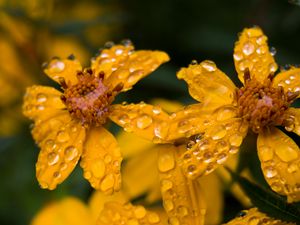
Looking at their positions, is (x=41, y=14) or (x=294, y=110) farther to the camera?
(x=41, y=14)

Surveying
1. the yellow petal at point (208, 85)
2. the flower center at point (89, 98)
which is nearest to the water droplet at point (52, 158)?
the flower center at point (89, 98)

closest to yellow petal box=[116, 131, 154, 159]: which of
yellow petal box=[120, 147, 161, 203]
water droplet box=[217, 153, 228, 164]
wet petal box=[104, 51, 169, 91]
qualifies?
yellow petal box=[120, 147, 161, 203]

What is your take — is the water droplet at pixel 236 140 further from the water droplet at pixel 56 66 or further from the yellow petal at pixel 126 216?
the water droplet at pixel 56 66

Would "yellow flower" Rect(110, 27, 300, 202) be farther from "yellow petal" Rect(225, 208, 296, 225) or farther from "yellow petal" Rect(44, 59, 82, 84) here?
"yellow petal" Rect(44, 59, 82, 84)

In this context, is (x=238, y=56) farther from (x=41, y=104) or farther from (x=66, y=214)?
(x=66, y=214)

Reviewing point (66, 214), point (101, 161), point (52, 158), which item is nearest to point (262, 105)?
point (101, 161)

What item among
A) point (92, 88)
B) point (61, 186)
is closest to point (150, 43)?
point (61, 186)

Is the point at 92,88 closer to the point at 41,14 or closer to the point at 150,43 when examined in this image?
the point at 41,14
